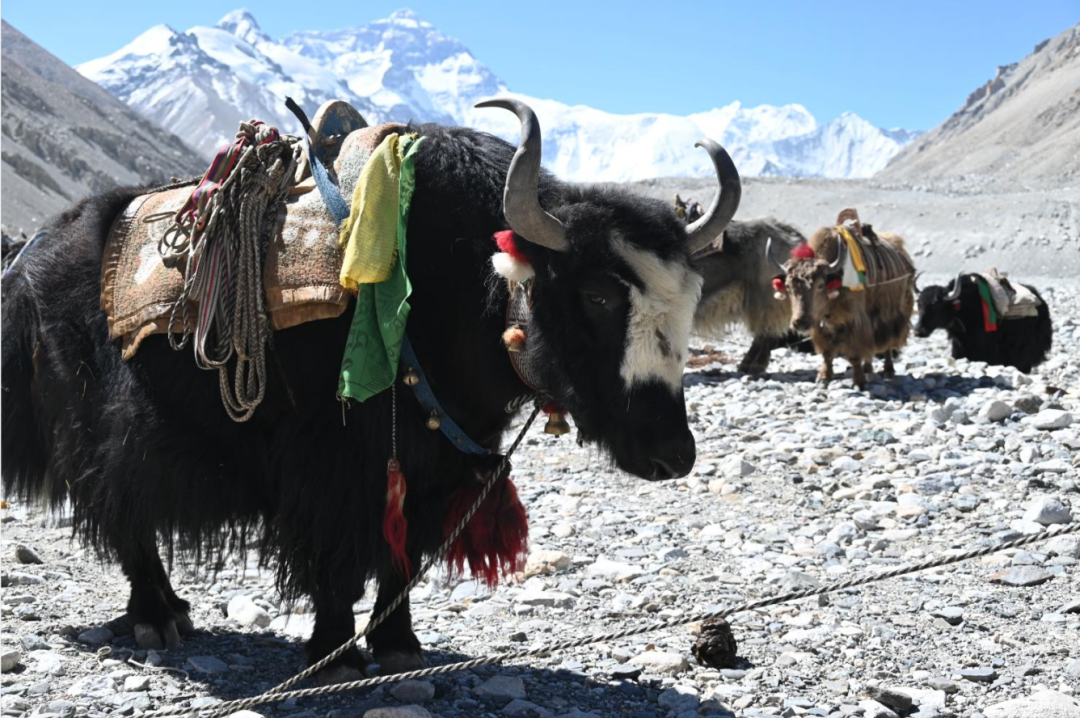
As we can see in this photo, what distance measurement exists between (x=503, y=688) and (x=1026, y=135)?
241 ft

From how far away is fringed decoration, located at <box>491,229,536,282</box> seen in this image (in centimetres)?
290

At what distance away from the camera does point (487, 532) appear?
3303 mm

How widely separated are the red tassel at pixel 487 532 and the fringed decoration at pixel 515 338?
1.75ft

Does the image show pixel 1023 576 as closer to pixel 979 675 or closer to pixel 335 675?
pixel 979 675

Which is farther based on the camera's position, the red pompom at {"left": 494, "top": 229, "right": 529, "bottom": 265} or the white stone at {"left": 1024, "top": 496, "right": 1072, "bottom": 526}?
the white stone at {"left": 1024, "top": 496, "right": 1072, "bottom": 526}

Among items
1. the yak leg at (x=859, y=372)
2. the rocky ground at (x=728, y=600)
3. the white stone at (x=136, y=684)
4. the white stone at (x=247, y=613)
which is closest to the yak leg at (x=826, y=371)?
the yak leg at (x=859, y=372)

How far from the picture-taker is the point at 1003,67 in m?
106

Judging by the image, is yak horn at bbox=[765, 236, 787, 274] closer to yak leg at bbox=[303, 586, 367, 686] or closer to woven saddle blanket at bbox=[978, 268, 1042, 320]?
woven saddle blanket at bbox=[978, 268, 1042, 320]

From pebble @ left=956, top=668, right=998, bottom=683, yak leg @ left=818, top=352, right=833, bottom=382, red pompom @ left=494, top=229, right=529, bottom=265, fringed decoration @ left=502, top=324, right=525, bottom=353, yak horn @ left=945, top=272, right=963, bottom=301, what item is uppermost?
red pompom @ left=494, top=229, right=529, bottom=265

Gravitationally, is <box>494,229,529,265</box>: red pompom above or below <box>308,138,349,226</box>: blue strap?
below

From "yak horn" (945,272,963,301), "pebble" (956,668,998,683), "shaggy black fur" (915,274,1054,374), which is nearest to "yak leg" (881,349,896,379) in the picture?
"shaggy black fur" (915,274,1054,374)

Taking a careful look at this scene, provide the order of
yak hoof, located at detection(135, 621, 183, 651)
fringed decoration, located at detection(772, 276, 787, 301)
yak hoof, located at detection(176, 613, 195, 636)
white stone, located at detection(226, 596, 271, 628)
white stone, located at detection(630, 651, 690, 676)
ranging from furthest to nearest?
fringed decoration, located at detection(772, 276, 787, 301), white stone, located at detection(226, 596, 271, 628), yak hoof, located at detection(176, 613, 195, 636), yak hoof, located at detection(135, 621, 183, 651), white stone, located at detection(630, 651, 690, 676)

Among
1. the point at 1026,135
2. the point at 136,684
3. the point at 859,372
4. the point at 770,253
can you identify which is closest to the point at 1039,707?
the point at 136,684

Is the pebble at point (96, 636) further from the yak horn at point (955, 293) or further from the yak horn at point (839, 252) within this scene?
the yak horn at point (955, 293)
